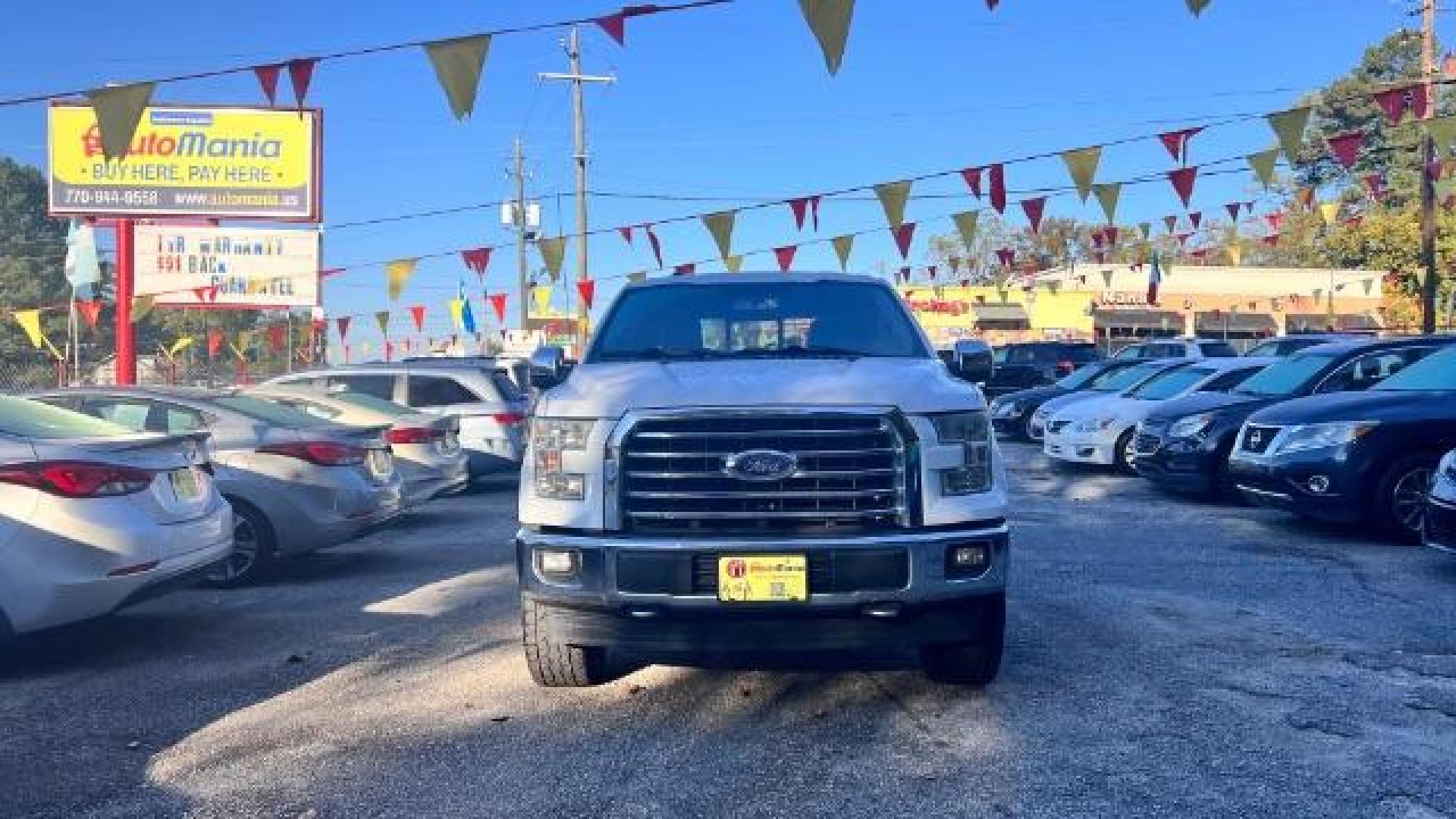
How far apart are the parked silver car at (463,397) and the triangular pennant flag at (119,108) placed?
3.45 meters

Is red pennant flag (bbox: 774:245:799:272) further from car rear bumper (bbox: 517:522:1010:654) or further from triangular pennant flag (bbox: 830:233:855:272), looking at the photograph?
car rear bumper (bbox: 517:522:1010:654)

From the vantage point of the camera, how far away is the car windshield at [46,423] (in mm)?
5930

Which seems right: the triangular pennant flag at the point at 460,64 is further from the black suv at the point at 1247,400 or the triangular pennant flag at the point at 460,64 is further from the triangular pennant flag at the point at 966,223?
the triangular pennant flag at the point at 966,223

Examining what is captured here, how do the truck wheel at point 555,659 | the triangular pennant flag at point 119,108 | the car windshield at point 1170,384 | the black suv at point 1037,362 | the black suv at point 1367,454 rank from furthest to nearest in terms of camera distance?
the black suv at point 1037,362
the car windshield at point 1170,384
the triangular pennant flag at point 119,108
the black suv at point 1367,454
the truck wheel at point 555,659

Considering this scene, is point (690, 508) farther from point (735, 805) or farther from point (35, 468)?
point (35, 468)

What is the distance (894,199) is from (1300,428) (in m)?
7.91

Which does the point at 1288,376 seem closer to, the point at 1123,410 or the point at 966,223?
the point at 1123,410

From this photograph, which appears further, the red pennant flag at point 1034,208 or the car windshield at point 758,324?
the red pennant flag at point 1034,208

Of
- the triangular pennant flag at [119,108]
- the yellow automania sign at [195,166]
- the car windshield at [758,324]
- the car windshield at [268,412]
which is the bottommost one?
the car windshield at [268,412]

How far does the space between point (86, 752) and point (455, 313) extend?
42.7 m

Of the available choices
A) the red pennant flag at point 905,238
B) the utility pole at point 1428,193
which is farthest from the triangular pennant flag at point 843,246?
the utility pole at point 1428,193

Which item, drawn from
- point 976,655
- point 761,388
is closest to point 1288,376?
point 976,655

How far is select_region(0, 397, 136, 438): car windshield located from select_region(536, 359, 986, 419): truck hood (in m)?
2.65

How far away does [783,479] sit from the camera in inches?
183
